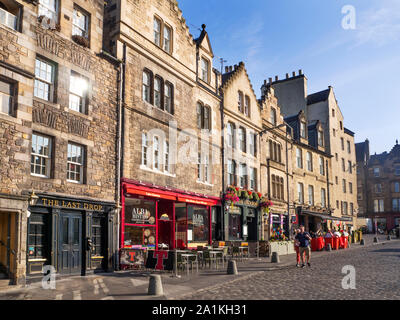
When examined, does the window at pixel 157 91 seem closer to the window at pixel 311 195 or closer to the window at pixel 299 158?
the window at pixel 299 158

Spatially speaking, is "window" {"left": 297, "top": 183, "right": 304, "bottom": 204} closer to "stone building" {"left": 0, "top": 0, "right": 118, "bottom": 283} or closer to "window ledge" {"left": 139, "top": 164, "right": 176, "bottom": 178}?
"window ledge" {"left": 139, "top": 164, "right": 176, "bottom": 178}

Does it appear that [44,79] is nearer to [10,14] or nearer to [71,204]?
[10,14]

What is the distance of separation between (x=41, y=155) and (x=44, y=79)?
2.75 m

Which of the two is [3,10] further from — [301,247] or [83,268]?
[301,247]

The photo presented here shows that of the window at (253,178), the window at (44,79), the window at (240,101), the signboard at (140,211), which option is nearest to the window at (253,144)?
the window at (253,178)

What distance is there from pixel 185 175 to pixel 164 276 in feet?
25.6

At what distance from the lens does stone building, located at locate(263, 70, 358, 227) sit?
1750 inches

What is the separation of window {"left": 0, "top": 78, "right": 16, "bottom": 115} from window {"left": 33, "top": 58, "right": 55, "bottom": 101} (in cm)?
110

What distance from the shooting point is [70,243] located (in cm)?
1498

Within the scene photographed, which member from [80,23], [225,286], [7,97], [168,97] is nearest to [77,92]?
[80,23]

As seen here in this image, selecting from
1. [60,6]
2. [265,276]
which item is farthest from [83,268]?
[60,6]

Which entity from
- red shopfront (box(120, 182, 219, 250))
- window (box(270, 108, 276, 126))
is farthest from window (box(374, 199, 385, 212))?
red shopfront (box(120, 182, 219, 250))

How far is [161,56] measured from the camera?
826 inches

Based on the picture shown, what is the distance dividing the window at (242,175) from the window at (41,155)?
15898 millimetres
